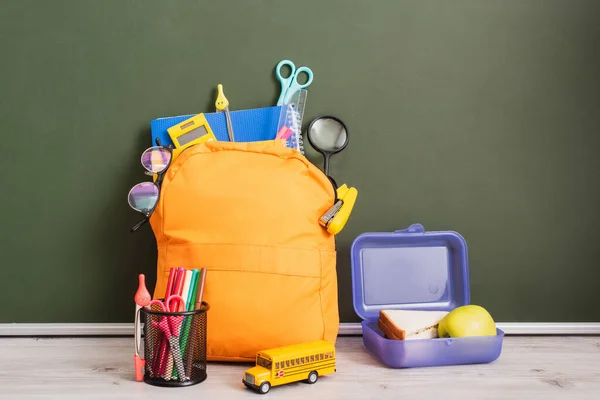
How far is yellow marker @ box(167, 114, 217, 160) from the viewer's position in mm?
1409

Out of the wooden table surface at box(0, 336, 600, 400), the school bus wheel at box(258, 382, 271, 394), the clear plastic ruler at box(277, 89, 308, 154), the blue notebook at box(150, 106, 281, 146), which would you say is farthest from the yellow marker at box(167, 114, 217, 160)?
the school bus wheel at box(258, 382, 271, 394)

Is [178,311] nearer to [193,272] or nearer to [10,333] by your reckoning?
[193,272]

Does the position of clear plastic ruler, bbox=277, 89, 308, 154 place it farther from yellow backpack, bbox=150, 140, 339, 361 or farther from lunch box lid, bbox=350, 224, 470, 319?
lunch box lid, bbox=350, 224, 470, 319

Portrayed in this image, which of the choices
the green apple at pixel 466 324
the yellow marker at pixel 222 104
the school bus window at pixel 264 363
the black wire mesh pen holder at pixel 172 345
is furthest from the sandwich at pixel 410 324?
the yellow marker at pixel 222 104

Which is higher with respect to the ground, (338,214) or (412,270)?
(338,214)

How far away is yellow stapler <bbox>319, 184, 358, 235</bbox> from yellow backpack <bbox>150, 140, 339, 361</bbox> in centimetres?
2

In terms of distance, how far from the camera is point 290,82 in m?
1.47

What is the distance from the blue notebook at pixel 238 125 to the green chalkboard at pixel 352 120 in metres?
0.06

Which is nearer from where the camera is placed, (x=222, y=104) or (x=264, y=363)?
(x=264, y=363)

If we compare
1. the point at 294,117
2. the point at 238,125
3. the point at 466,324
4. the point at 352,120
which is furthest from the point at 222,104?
the point at 466,324

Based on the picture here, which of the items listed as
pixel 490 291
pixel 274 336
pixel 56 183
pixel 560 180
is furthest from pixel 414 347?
pixel 56 183

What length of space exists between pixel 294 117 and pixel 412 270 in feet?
1.42

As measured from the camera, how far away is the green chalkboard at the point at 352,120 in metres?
1.47

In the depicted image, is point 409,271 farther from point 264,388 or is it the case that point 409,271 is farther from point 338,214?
point 264,388
